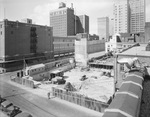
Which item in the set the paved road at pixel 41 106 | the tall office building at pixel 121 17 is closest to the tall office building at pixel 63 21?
the tall office building at pixel 121 17

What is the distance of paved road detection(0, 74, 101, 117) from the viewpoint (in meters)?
19.4

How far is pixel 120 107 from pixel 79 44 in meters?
67.2

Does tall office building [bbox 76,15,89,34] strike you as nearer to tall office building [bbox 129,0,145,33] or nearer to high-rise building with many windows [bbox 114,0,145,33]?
high-rise building with many windows [bbox 114,0,145,33]

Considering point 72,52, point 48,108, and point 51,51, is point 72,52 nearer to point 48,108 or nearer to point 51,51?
point 51,51

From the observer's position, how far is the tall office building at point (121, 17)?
133250mm

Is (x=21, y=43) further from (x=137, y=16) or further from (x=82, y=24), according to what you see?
(x=137, y=16)

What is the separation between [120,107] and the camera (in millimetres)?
6273

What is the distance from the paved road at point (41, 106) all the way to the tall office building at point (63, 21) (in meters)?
113

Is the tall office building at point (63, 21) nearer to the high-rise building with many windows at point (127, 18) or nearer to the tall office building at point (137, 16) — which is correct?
the high-rise building with many windows at point (127, 18)

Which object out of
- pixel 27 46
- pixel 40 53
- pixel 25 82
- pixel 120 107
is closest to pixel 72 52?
pixel 40 53

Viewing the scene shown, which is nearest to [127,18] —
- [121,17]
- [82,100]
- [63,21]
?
[121,17]

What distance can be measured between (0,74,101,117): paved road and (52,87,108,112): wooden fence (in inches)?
48.8

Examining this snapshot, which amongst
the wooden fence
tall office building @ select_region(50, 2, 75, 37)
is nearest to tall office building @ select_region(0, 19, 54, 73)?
the wooden fence

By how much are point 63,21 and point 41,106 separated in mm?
122381
